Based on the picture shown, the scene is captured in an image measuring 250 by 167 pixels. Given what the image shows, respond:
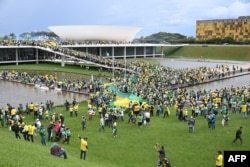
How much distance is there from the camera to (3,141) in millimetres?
13219

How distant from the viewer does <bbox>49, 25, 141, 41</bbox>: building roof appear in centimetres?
7606

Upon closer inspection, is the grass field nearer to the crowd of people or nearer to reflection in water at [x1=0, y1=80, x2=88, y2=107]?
the crowd of people

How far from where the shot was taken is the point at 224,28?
111 m

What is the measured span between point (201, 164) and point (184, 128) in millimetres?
4862

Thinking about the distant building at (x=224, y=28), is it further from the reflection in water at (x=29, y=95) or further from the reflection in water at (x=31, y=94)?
the reflection in water at (x=29, y=95)

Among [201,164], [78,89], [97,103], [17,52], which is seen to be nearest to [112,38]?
[17,52]

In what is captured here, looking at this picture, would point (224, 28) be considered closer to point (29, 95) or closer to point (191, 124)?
point (29, 95)

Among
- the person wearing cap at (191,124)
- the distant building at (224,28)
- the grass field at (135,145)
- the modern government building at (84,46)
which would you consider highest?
the distant building at (224,28)

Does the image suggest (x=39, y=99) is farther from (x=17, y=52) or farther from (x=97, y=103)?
(x=17, y=52)

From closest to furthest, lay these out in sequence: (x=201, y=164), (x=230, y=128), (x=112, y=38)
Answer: (x=201, y=164) → (x=230, y=128) → (x=112, y=38)

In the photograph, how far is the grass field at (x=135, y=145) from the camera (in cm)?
1202

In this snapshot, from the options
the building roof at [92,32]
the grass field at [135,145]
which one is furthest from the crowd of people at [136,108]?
the building roof at [92,32]

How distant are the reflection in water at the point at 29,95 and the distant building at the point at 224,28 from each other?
274 feet

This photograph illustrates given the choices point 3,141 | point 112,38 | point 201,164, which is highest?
point 112,38
